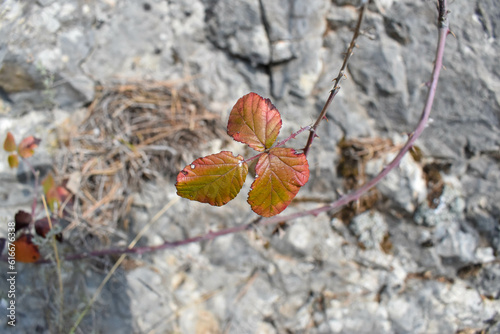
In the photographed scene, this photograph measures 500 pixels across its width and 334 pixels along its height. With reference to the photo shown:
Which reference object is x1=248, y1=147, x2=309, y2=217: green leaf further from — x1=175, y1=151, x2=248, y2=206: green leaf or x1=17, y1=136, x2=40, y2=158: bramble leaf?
x1=17, y1=136, x2=40, y2=158: bramble leaf

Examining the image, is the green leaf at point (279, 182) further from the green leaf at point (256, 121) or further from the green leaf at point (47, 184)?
the green leaf at point (47, 184)

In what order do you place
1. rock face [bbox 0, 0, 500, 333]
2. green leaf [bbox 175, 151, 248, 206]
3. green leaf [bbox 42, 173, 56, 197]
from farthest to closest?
rock face [bbox 0, 0, 500, 333], green leaf [bbox 42, 173, 56, 197], green leaf [bbox 175, 151, 248, 206]

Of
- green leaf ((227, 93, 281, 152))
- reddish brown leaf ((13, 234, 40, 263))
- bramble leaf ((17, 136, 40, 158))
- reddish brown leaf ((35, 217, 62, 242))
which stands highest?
green leaf ((227, 93, 281, 152))

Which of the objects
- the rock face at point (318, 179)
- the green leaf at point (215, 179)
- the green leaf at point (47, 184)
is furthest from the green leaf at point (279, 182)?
the green leaf at point (47, 184)

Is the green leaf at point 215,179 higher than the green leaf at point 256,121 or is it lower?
lower

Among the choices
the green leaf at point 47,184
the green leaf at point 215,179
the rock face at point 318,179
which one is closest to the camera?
the green leaf at point 215,179

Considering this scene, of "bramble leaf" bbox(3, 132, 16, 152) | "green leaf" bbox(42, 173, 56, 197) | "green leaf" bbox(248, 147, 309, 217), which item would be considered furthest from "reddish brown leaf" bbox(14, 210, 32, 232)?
"green leaf" bbox(248, 147, 309, 217)

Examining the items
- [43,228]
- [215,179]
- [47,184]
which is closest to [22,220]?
[43,228]
